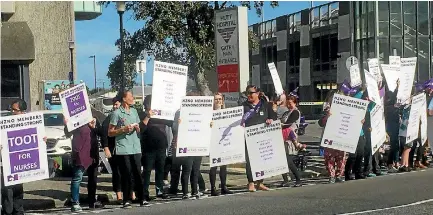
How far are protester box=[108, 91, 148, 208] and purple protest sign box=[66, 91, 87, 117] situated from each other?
0.51 metres

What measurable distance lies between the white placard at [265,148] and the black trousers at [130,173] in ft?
7.23

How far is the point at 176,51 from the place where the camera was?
894 inches

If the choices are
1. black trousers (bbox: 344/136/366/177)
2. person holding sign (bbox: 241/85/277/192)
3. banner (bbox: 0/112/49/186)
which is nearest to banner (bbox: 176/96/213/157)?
person holding sign (bbox: 241/85/277/192)

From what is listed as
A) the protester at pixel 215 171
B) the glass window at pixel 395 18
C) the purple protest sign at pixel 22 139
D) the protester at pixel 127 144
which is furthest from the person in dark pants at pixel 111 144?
the glass window at pixel 395 18

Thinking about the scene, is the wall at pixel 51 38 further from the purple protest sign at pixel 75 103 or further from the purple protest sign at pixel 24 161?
the purple protest sign at pixel 24 161

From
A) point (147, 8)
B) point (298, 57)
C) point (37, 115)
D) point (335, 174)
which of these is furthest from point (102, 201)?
point (298, 57)

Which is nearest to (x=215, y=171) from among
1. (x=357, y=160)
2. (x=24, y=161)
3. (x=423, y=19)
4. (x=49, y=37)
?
(x=357, y=160)

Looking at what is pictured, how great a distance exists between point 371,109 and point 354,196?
3093 mm

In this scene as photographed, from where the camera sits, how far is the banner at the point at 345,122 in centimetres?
1346

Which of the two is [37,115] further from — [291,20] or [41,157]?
[291,20]

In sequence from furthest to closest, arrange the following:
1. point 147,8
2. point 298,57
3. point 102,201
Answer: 1. point 298,57
2. point 147,8
3. point 102,201

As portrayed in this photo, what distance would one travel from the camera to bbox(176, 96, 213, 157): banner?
12.2m

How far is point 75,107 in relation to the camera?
11.3 meters

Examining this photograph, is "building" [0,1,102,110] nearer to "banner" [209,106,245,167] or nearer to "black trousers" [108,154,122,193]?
"black trousers" [108,154,122,193]
